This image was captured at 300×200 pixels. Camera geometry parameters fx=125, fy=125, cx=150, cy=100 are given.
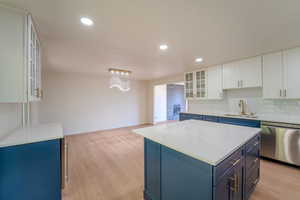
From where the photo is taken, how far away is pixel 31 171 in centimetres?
136

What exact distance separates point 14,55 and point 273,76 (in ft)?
14.9

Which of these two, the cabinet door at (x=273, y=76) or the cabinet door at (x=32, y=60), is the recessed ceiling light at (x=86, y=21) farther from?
the cabinet door at (x=273, y=76)

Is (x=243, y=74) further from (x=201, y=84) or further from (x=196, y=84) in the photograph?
(x=196, y=84)

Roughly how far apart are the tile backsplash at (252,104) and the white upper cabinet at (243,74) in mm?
378

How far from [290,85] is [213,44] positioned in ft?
6.30

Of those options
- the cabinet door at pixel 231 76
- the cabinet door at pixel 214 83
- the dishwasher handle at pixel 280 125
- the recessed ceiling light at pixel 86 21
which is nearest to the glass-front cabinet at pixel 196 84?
the cabinet door at pixel 214 83

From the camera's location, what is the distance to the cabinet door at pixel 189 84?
14.6 feet

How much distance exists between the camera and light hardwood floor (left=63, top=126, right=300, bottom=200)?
1.80m

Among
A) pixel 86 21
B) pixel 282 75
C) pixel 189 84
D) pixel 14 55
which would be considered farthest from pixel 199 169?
pixel 189 84

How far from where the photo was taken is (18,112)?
1.95 m

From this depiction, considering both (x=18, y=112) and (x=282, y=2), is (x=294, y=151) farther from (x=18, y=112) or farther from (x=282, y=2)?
(x=18, y=112)

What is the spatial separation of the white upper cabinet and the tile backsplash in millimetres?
378

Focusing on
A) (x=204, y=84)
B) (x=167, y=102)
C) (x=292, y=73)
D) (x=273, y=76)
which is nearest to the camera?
(x=292, y=73)

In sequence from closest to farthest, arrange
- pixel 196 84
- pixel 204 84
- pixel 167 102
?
pixel 204 84, pixel 196 84, pixel 167 102
